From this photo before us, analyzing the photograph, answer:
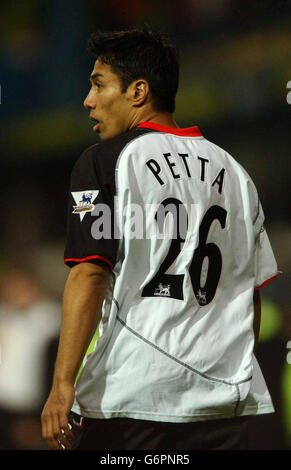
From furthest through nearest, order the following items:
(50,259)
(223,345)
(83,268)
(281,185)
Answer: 1. (50,259)
2. (281,185)
3. (223,345)
4. (83,268)

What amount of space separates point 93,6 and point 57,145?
63 centimetres

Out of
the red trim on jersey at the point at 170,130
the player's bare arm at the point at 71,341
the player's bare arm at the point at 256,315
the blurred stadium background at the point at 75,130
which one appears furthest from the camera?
the blurred stadium background at the point at 75,130

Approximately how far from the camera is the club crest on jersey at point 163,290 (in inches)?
58.1

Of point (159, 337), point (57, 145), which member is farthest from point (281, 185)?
point (159, 337)

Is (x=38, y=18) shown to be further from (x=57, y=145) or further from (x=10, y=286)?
(x=10, y=286)

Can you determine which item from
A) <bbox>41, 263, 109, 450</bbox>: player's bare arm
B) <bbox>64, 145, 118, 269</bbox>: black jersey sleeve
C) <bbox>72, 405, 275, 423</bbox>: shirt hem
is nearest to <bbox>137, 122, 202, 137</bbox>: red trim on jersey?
<bbox>64, 145, 118, 269</bbox>: black jersey sleeve

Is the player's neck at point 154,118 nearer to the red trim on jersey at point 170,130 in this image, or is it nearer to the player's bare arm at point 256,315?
the red trim on jersey at point 170,130

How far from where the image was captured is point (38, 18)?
2.97 m

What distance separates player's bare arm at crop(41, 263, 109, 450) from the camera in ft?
4.53

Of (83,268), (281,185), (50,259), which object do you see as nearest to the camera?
(83,268)

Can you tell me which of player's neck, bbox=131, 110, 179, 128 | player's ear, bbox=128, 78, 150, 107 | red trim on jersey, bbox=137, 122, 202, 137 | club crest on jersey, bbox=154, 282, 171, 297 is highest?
player's ear, bbox=128, 78, 150, 107

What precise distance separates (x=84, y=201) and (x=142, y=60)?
1.43 feet

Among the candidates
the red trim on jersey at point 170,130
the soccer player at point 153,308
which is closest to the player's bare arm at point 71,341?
the soccer player at point 153,308

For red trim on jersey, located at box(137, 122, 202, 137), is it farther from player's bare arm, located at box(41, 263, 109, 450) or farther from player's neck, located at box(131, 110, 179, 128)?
player's bare arm, located at box(41, 263, 109, 450)
